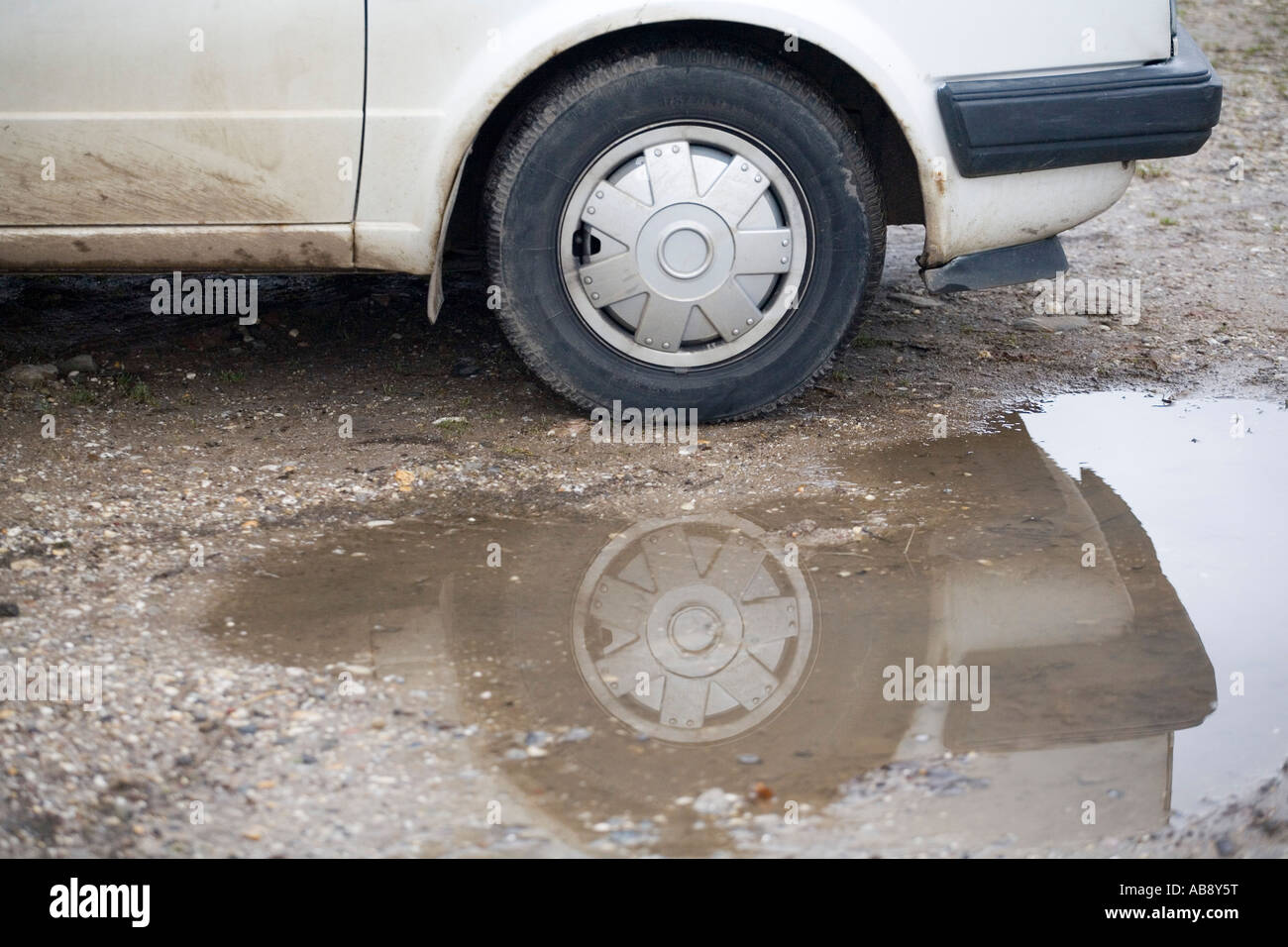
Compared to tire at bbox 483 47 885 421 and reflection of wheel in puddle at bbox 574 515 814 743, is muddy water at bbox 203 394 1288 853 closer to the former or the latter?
reflection of wheel in puddle at bbox 574 515 814 743

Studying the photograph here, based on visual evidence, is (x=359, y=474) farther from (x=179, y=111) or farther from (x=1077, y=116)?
(x=1077, y=116)

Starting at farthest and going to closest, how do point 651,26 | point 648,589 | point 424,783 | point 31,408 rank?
point 31,408 < point 651,26 < point 648,589 < point 424,783

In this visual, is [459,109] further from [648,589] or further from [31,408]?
[31,408]

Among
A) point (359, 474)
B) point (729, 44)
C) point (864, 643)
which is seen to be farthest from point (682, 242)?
point (864, 643)

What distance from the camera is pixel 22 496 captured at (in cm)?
318

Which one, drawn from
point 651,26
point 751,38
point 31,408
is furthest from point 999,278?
point 31,408

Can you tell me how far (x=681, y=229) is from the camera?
11.1 ft

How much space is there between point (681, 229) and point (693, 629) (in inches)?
47.0

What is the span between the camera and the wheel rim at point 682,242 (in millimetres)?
3391

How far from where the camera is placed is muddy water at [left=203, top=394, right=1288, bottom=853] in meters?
2.17

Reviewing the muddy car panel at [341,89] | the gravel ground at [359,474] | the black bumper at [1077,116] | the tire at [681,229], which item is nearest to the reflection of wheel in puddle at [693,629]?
the gravel ground at [359,474]

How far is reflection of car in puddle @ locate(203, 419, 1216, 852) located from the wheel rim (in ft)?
1.88

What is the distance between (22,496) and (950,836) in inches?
92.6

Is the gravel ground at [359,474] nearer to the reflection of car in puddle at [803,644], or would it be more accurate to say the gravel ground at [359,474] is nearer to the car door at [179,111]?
the reflection of car in puddle at [803,644]
